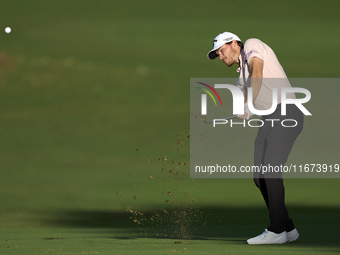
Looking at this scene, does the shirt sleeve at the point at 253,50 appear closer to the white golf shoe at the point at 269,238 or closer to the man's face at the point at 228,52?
the man's face at the point at 228,52

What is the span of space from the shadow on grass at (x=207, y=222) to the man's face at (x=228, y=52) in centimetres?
124

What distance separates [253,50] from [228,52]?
33 cm

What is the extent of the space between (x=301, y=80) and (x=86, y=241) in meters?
9.14

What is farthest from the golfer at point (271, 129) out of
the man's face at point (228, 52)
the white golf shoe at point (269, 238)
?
the man's face at point (228, 52)

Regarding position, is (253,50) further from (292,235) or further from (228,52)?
(292,235)

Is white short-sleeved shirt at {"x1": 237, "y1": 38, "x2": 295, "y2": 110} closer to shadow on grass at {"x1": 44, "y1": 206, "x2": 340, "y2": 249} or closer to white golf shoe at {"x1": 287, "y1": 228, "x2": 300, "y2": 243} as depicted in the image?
white golf shoe at {"x1": 287, "y1": 228, "x2": 300, "y2": 243}

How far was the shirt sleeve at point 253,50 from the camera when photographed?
195 inches

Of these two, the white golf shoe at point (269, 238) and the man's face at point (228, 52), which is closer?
the white golf shoe at point (269, 238)

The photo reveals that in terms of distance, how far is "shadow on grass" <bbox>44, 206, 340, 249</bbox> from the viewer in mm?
5750

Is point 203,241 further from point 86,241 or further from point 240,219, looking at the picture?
point 240,219

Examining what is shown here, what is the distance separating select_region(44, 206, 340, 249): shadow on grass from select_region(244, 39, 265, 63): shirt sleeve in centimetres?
124

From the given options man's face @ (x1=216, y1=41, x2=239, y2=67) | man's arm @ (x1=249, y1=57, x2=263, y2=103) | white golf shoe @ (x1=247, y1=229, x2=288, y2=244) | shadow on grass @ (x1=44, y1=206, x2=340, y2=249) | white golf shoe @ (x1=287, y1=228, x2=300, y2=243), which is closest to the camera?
man's arm @ (x1=249, y1=57, x2=263, y2=103)

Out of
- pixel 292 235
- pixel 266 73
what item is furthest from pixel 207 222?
pixel 266 73

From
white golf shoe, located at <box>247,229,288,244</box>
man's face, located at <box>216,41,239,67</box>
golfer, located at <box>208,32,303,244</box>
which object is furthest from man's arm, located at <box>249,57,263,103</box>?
white golf shoe, located at <box>247,229,288,244</box>
